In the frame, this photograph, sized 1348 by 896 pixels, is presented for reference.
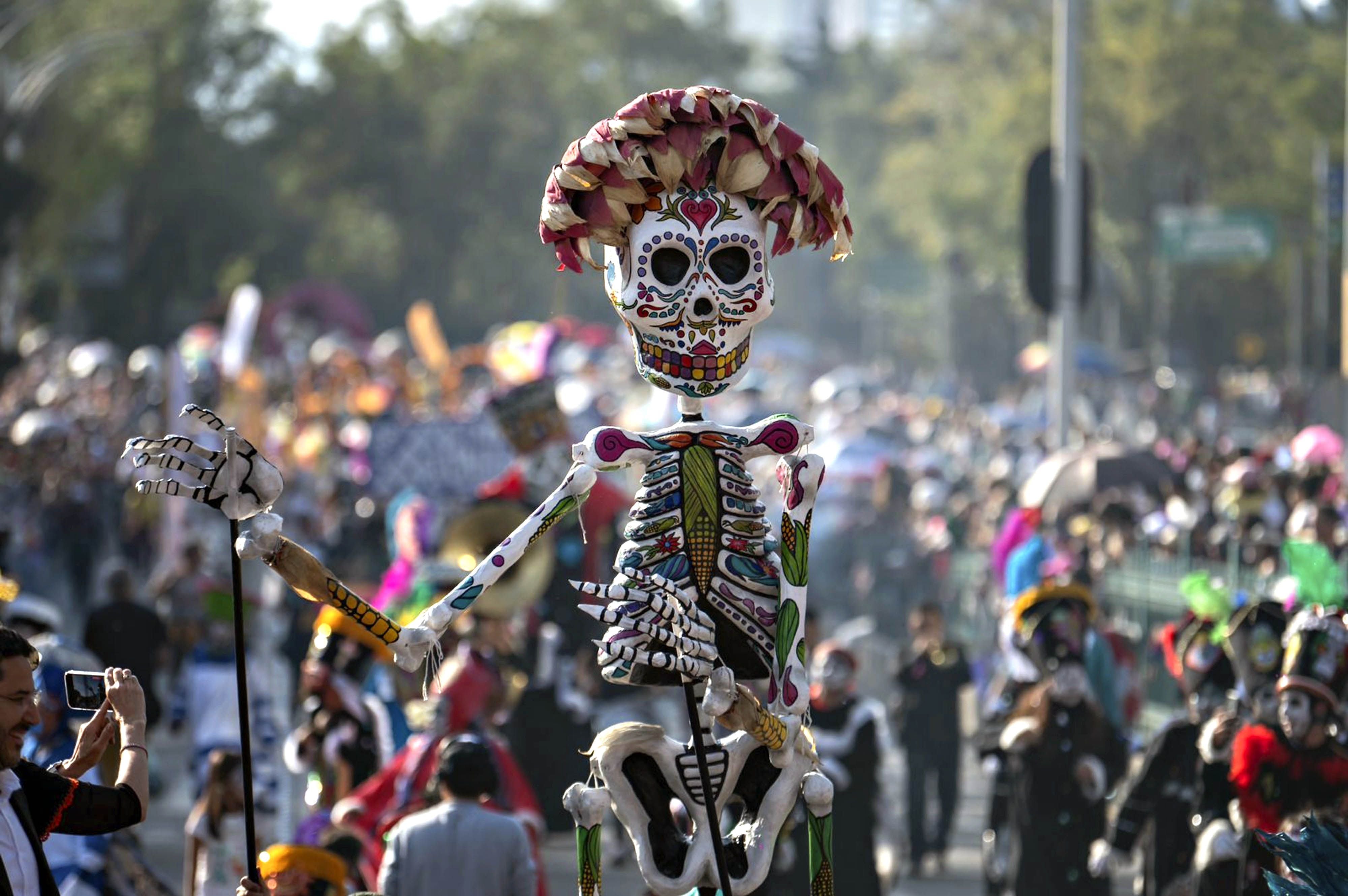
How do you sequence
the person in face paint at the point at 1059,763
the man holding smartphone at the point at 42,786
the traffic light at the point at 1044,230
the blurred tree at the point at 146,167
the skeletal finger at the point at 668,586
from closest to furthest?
the man holding smartphone at the point at 42,786 → the skeletal finger at the point at 668,586 → the person in face paint at the point at 1059,763 → the traffic light at the point at 1044,230 → the blurred tree at the point at 146,167

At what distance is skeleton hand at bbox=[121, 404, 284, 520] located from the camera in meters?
5.97

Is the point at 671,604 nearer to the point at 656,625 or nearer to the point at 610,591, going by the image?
the point at 656,625

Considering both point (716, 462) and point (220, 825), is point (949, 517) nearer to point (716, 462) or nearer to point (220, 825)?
point (220, 825)

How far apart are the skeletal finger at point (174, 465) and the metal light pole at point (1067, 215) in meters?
13.8

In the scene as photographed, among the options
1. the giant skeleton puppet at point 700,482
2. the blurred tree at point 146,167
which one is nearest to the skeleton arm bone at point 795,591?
the giant skeleton puppet at point 700,482

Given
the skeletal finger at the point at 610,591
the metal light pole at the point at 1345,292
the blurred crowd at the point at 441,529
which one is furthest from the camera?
the metal light pole at the point at 1345,292

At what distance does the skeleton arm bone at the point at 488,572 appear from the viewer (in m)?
6.41

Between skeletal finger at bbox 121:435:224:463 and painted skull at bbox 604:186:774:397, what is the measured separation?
1.40 metres

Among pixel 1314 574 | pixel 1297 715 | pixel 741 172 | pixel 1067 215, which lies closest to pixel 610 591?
pixel 741 172

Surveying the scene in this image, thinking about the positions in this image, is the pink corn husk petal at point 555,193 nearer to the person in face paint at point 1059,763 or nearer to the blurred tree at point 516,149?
the person in face paint at point 1059,763

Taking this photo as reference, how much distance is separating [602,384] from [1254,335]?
19.3 metres

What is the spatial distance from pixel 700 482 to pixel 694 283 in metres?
0.55

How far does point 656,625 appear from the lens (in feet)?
21.4

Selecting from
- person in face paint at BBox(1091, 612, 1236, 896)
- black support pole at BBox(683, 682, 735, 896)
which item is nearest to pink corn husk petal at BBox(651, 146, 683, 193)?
black support pole at BBox(683, 682, 735, 896)
